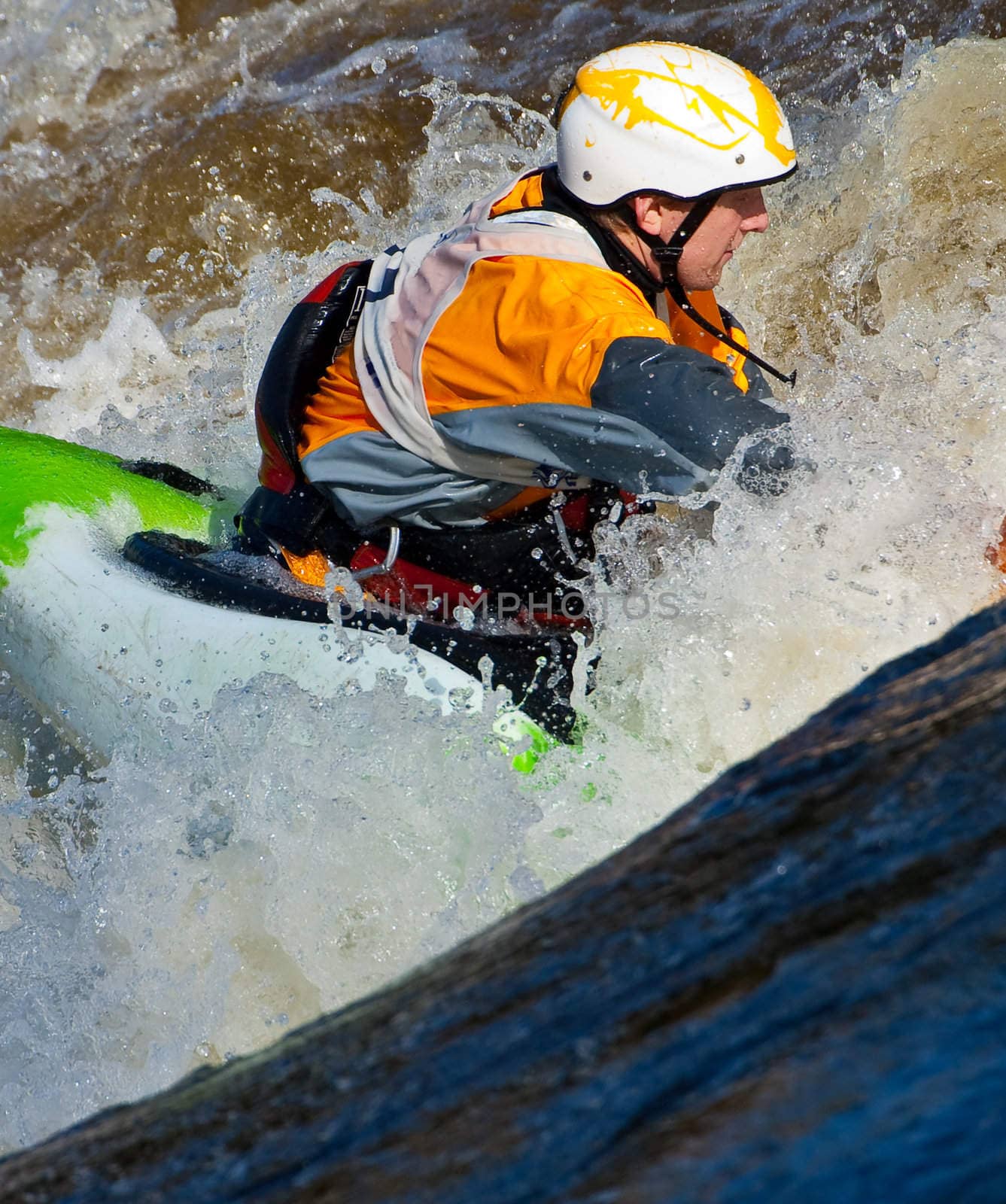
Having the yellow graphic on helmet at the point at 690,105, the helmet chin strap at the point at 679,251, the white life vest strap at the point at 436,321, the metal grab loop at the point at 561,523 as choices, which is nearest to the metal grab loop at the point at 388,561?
the white life vest strap at the point at 436,321

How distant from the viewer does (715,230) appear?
2502mm

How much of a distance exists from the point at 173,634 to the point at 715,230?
4.56 ft

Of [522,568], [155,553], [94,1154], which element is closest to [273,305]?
[155,553]

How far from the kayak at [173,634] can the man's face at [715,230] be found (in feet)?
2.62

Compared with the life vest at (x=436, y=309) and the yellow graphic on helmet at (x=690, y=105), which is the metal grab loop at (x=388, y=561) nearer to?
the life vest at (x=436, y=309)

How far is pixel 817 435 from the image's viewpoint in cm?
224

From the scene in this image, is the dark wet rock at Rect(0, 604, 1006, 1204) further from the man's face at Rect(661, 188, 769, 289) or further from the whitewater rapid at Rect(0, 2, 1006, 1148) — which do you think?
the man's face at Rect(661, 188, 769, 289)

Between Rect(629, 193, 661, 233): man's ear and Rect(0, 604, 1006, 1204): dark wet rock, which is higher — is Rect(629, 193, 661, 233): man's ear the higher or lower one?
the higher one

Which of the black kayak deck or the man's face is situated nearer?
the black kayak deck

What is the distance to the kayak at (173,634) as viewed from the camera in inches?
93.5

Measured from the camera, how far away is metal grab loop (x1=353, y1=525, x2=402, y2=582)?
2.58 metres

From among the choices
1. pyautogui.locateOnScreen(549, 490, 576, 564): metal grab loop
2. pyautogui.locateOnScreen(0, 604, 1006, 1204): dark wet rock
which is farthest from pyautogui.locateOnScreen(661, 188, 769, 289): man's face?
pyautogui.locateOnScreen(0, 604, 1006, 1204): dark wet rock

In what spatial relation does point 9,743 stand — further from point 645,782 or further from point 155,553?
point 645,782

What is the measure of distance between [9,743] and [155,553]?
627 mm
